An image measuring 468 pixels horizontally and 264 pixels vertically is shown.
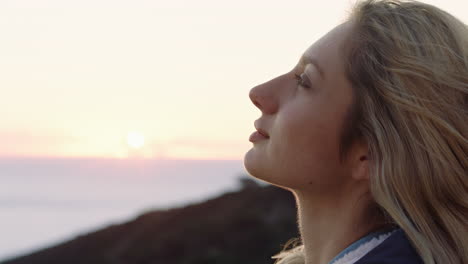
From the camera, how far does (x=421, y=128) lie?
229 centimetres

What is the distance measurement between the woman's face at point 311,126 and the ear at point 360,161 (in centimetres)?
4

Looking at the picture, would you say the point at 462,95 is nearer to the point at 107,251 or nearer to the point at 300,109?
the point at 300,109

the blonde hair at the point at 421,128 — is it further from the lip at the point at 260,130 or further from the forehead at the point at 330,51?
the lip at the point at 260,130

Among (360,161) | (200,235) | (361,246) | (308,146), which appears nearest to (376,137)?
(360,161)

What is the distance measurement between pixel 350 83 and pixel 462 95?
0.33 metres

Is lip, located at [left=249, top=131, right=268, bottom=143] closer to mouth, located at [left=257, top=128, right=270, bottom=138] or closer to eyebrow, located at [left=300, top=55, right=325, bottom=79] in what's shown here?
mouth, located at [left=257, top=128, right=270, bottom=138]

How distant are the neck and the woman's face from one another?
0.20 ft

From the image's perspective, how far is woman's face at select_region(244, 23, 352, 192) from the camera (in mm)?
2436

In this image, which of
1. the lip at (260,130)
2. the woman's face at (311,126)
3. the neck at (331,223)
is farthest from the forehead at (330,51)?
the neck at (331,223)

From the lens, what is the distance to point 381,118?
234 cm

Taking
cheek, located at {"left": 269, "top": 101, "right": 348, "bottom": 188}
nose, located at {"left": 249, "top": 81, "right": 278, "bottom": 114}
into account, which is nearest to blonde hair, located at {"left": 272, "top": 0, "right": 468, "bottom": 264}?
cheek, located at {"left": 269, "top": 101, "right": 348, "bottom": 188}

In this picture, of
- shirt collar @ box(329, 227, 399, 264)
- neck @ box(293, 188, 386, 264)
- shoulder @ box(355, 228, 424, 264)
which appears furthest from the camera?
neck @ box(293, 188, 386, 264)

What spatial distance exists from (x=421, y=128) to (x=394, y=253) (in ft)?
1.21

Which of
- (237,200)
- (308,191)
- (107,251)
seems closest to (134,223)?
(107,251)
